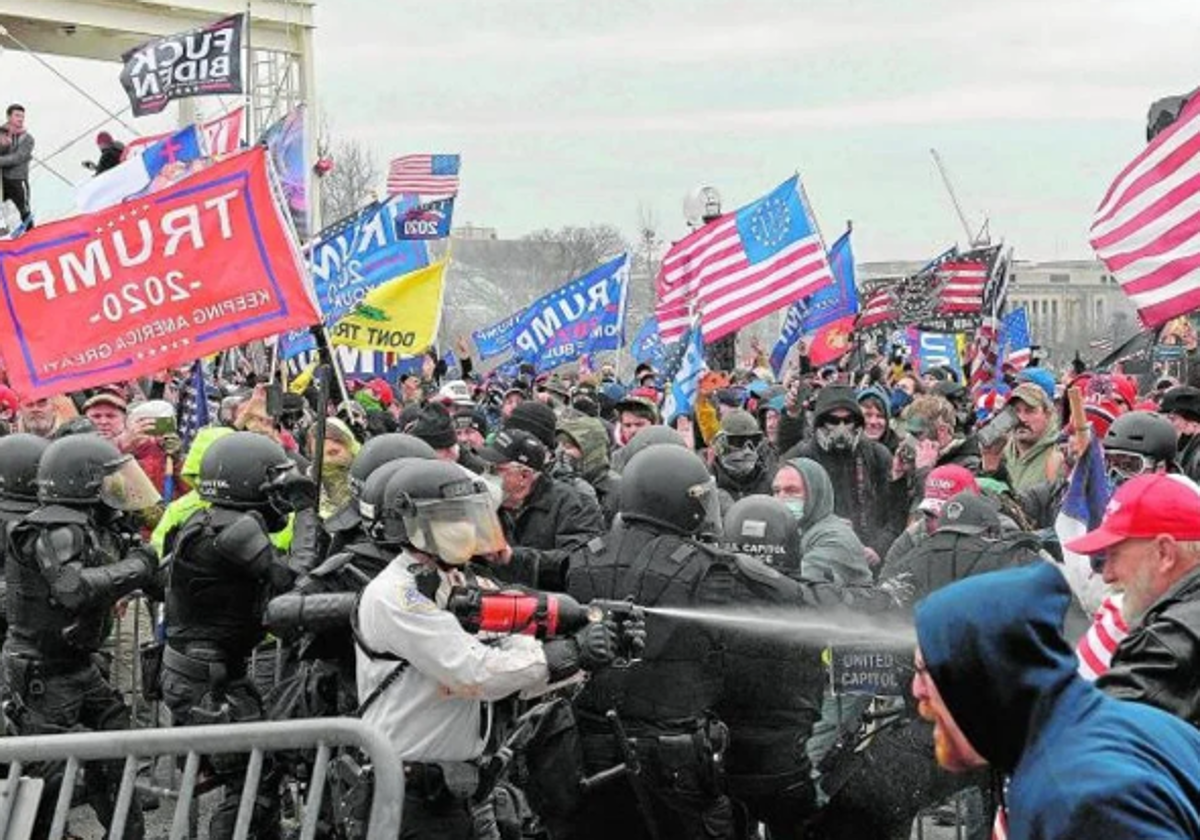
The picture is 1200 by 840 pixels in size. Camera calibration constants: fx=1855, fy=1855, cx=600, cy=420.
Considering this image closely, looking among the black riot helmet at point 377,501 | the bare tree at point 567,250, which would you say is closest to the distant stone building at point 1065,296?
the bare tree at point 567,250

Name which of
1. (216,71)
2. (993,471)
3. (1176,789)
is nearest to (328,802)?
(1176,789)

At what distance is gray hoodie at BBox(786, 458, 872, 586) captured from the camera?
24.2ft

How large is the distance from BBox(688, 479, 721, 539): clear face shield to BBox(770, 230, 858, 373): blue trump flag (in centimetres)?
1160

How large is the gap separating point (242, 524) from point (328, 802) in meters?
1.68

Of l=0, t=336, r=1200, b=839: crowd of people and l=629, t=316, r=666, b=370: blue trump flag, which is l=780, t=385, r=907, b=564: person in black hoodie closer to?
l=0, t=336, r=1200, b=839: crowd of people

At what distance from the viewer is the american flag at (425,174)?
2389 centimetres

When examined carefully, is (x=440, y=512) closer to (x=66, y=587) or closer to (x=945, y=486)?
(x=66, y=587)

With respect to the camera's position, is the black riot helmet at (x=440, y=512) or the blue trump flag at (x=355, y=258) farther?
the blue trump flag at (x=355, y=258)

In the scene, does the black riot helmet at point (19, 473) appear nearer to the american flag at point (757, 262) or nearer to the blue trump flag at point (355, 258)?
the blue trump flag at point (355, 258)

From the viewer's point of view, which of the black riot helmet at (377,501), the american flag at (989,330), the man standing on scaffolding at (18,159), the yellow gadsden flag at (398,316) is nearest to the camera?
the black riot helmet at (377,501)

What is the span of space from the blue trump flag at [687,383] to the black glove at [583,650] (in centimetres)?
801

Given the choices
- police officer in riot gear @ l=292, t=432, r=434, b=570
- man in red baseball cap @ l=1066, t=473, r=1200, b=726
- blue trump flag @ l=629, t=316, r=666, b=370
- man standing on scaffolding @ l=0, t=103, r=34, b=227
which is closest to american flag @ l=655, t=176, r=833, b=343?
blue trump flag @ l=629, t=316, r=666, b=370

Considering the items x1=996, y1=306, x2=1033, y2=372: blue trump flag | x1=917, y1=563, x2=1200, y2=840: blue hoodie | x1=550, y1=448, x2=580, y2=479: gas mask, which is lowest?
x1=996, y1=306, x2=1033, y2=372: blue trump flag

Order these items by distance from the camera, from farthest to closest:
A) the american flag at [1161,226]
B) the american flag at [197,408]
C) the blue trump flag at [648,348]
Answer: the blue trump flag at [648,348] < the american flag at [197,408] < the american flag at [1161,226]
